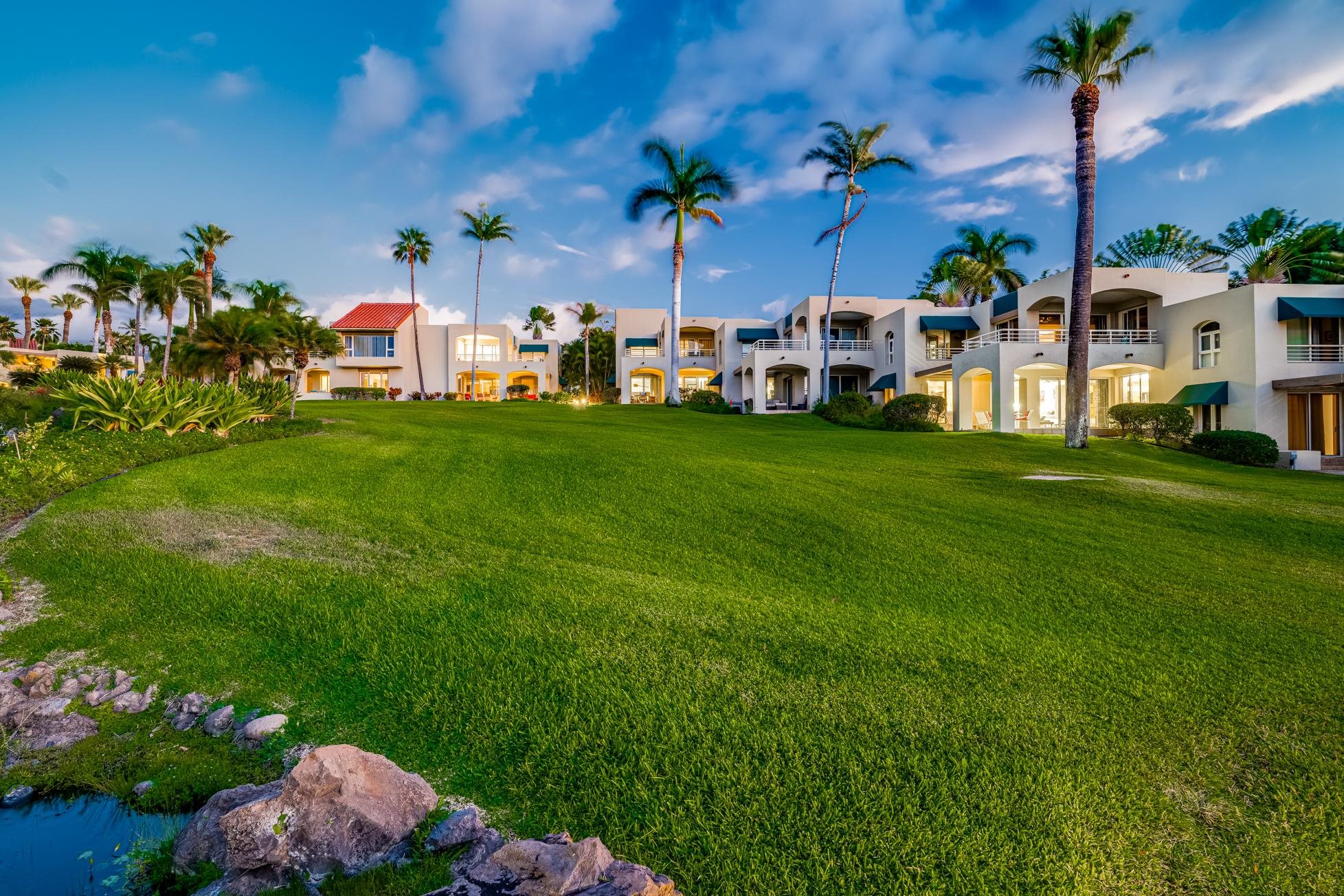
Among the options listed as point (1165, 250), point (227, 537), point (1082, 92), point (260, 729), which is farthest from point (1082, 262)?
point (1165, 250)

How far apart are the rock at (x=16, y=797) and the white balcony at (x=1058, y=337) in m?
27.6

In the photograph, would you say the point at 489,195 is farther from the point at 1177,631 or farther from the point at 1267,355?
the point at 1177,631

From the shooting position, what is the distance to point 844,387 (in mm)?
36375

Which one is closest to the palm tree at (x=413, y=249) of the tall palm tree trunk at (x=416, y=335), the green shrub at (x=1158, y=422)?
the tall palm tree trunk at (x=416, y=335)

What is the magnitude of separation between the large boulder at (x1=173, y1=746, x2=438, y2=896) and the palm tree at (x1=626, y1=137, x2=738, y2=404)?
30900 millimetres

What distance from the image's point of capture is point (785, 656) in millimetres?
4352

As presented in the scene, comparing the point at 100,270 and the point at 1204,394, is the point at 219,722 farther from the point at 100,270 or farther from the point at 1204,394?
the point at 100,270

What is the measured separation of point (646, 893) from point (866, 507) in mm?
7741

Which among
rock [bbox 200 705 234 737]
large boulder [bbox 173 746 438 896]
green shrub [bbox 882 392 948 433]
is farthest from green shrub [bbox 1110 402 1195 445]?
rock [bbox 200 705 234 737]

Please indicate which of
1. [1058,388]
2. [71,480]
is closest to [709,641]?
[71,480]

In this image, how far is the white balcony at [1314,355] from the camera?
65.6ft

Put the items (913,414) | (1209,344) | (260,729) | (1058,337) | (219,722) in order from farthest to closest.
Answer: (1058,337) < (913,414) < (1209,344) < (219,722) < (260,729)

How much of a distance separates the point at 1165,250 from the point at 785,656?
61352 mm

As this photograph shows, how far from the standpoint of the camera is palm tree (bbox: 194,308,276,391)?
679 inches
